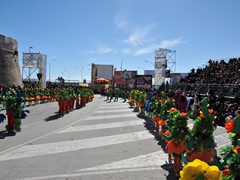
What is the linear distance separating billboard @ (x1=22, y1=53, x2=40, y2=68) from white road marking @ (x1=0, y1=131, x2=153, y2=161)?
34.9 meters

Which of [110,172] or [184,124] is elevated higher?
[184,124]

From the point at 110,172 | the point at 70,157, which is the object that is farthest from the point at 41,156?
the point at 110,172

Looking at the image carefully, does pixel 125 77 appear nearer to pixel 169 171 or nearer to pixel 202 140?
pixel 169 171

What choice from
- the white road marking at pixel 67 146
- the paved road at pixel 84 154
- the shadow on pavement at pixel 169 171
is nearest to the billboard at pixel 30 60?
the paved road at pixel 84 154

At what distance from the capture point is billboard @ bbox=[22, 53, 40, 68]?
40688 millimetres

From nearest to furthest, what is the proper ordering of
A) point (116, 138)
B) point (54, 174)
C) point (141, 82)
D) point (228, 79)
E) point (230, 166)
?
point (230, 166), point (54, 174), point (116, 138), point (228, 79), point (141, 82)

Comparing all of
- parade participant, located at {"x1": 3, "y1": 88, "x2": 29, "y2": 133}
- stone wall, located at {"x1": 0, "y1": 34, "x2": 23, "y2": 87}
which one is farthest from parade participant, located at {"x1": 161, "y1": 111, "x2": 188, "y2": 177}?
stone wall, located at {"x1": 0, "y1": 34, "x2": 23, "y2": 87}

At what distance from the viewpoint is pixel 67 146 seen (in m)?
7.74

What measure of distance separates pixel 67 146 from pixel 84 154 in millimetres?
1056

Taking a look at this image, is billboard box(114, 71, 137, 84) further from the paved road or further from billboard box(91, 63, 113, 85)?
the paved road

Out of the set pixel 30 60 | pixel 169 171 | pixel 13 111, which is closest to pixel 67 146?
pixel 13 111

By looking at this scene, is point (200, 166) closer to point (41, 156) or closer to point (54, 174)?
point (54, 174)

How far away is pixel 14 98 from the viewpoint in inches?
373

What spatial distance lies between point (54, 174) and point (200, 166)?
430cm
